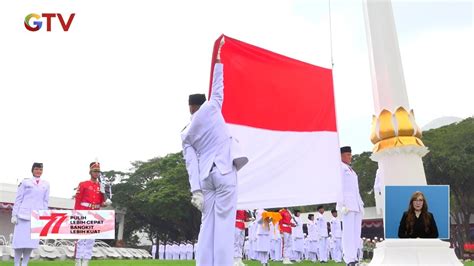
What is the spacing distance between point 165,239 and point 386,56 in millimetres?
43996

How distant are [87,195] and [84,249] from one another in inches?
40.1

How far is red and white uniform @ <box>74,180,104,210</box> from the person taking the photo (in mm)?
11484

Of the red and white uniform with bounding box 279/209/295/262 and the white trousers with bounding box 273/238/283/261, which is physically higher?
the red and white uniform with bounding box 279/209/295/262

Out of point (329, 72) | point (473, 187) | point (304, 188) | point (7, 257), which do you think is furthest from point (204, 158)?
point (473, 187)

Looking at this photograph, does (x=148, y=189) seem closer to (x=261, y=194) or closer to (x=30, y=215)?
(x=30, y=215)

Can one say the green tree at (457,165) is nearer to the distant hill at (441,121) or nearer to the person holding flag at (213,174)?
the person holding flag at (213,174)

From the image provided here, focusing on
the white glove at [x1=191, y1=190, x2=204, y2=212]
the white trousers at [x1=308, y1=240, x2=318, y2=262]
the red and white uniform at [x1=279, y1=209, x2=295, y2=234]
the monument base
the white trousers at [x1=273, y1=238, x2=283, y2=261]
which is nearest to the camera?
the white glove at [x1=191, y1=190, x2=204, y2=212]

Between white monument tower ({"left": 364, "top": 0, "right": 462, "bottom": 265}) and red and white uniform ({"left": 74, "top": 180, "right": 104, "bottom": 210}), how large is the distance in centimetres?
587

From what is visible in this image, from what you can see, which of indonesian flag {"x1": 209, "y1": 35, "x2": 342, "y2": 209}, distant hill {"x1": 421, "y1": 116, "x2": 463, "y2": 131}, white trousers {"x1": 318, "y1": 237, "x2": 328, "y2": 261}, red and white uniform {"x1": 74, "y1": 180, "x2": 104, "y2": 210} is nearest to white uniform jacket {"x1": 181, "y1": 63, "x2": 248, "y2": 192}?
indonesian flag {"x1": 209, "y1": 35, "x2": 342, "y2": 209}

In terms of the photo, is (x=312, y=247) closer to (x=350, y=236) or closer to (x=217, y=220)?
(x=350, y=236)

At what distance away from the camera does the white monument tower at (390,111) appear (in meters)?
7.47

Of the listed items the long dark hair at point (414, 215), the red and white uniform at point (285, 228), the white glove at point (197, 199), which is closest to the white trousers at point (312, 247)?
the red and white uniform at point (285, 228)

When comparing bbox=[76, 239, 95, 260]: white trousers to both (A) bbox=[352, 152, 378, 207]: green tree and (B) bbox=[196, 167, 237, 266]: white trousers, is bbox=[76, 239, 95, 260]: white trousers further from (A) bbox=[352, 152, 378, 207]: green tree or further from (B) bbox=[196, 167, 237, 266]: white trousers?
(A) bbox=[352, 152, 378, 207]: green tree

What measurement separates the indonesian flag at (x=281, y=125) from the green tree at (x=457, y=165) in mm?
25796
